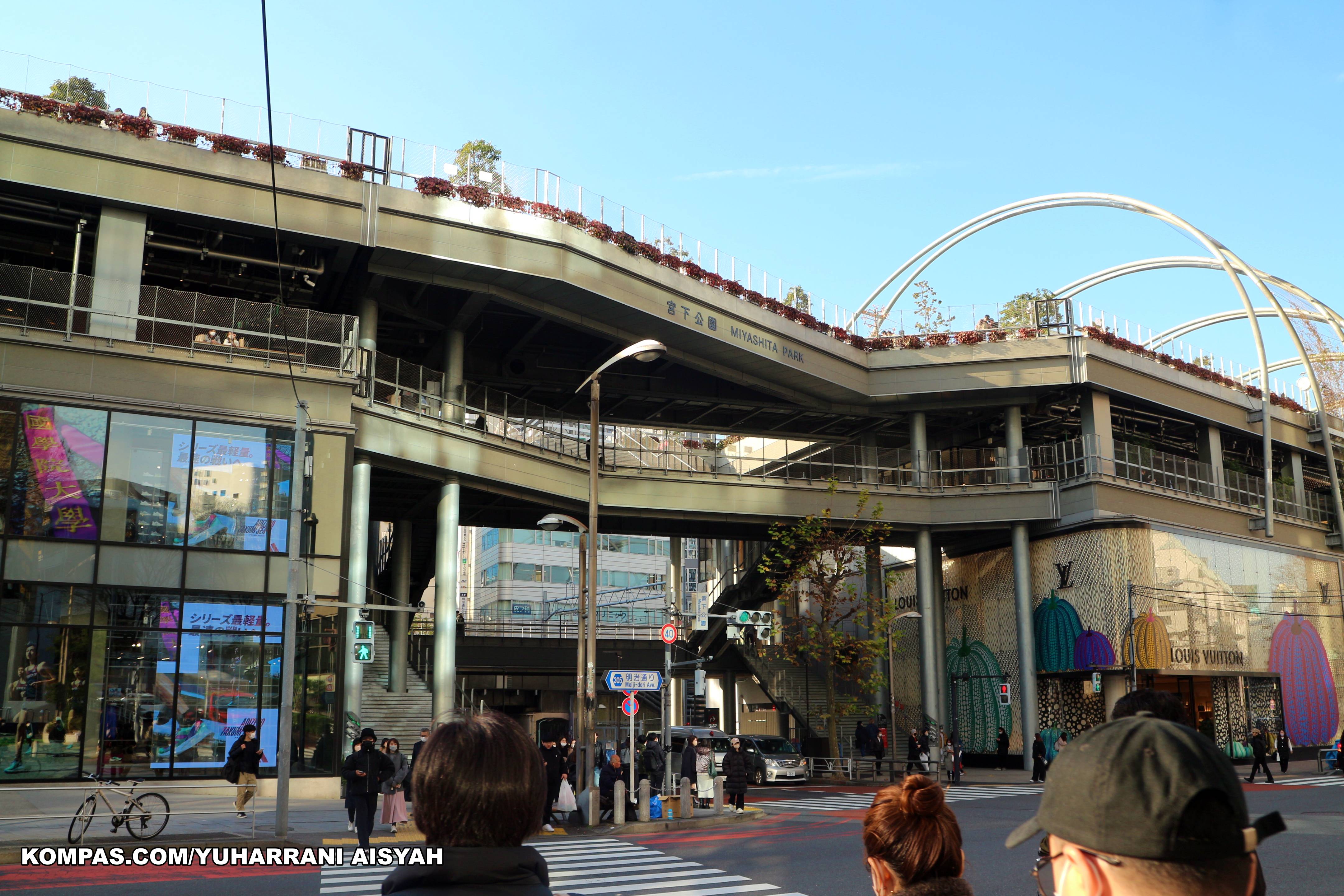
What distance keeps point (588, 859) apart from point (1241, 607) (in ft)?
111

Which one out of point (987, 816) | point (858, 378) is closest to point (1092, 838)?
point (987, 816)

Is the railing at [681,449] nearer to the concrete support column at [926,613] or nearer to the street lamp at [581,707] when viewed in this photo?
the concrete support column at [926,613]

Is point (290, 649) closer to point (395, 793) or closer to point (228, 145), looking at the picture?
point (395, 793)

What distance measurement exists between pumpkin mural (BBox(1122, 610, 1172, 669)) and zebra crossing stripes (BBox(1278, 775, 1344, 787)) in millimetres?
5552

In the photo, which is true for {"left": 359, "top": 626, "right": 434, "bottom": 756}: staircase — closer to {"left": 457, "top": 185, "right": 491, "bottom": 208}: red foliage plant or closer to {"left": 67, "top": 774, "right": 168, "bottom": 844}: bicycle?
{"left": 457, "top": 185, "right": 491, "bottom": 208}: red foliage plant

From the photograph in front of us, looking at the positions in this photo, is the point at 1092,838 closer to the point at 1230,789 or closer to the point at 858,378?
the point at 1230,789

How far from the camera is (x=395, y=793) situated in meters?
18.1

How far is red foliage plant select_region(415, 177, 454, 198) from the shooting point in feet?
97.6

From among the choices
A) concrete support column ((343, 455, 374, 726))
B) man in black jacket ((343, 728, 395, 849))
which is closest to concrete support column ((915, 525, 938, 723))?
concrete support column ((343, 455, 374, 726))

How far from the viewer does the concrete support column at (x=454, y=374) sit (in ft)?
106

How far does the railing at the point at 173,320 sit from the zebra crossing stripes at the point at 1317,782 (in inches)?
1085

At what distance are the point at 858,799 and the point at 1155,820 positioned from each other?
27.9 metres

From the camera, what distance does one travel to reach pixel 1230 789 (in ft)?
5.90

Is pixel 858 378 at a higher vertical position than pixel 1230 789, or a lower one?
higher
